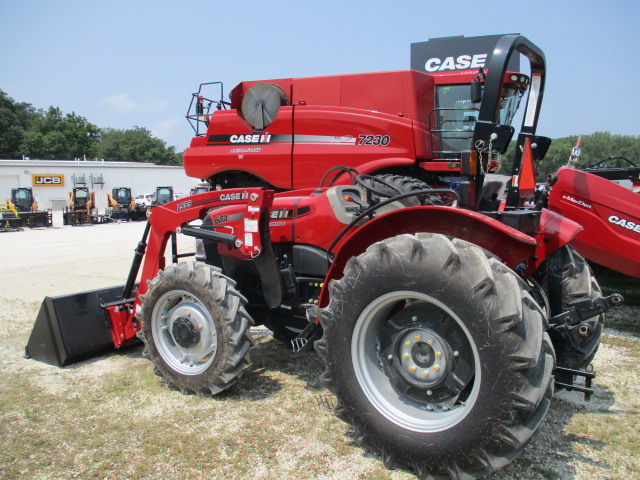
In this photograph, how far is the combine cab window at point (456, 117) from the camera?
26.7 ft

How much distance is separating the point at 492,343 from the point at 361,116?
20.2 feet

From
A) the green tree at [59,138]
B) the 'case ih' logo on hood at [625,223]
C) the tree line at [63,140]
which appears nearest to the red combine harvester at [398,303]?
the 'case ih' logo on hood at [625,223]

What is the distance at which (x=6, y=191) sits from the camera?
37781mm

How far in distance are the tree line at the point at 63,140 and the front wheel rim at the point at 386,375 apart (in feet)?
218

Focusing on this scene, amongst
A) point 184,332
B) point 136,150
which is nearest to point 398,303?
point 184,332

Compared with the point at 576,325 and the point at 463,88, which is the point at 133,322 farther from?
the point at 463,88

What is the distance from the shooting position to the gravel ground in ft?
9.14

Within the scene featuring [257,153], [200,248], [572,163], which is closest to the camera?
[200,248]

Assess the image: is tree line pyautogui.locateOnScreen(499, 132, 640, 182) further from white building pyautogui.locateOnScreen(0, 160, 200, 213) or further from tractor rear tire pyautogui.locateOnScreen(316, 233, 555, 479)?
tractor rear tire pyautogui.locateOnScreen(316, 233, 555, 479)

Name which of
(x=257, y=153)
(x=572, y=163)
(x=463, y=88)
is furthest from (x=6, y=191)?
(x=572, y=163)

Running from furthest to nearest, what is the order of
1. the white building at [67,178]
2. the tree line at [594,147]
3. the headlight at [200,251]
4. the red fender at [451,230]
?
1. the tree line at [594,147]
2. the white building at [67,178]
3. the headlight at [200,251]
4. the red fender at [451,230]

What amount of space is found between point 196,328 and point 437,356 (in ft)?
6.27

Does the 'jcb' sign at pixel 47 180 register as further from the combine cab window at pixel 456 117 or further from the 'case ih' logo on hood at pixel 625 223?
the 'case ih' logo on hood at pixel 625 223

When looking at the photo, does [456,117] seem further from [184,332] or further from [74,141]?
[74,141]
